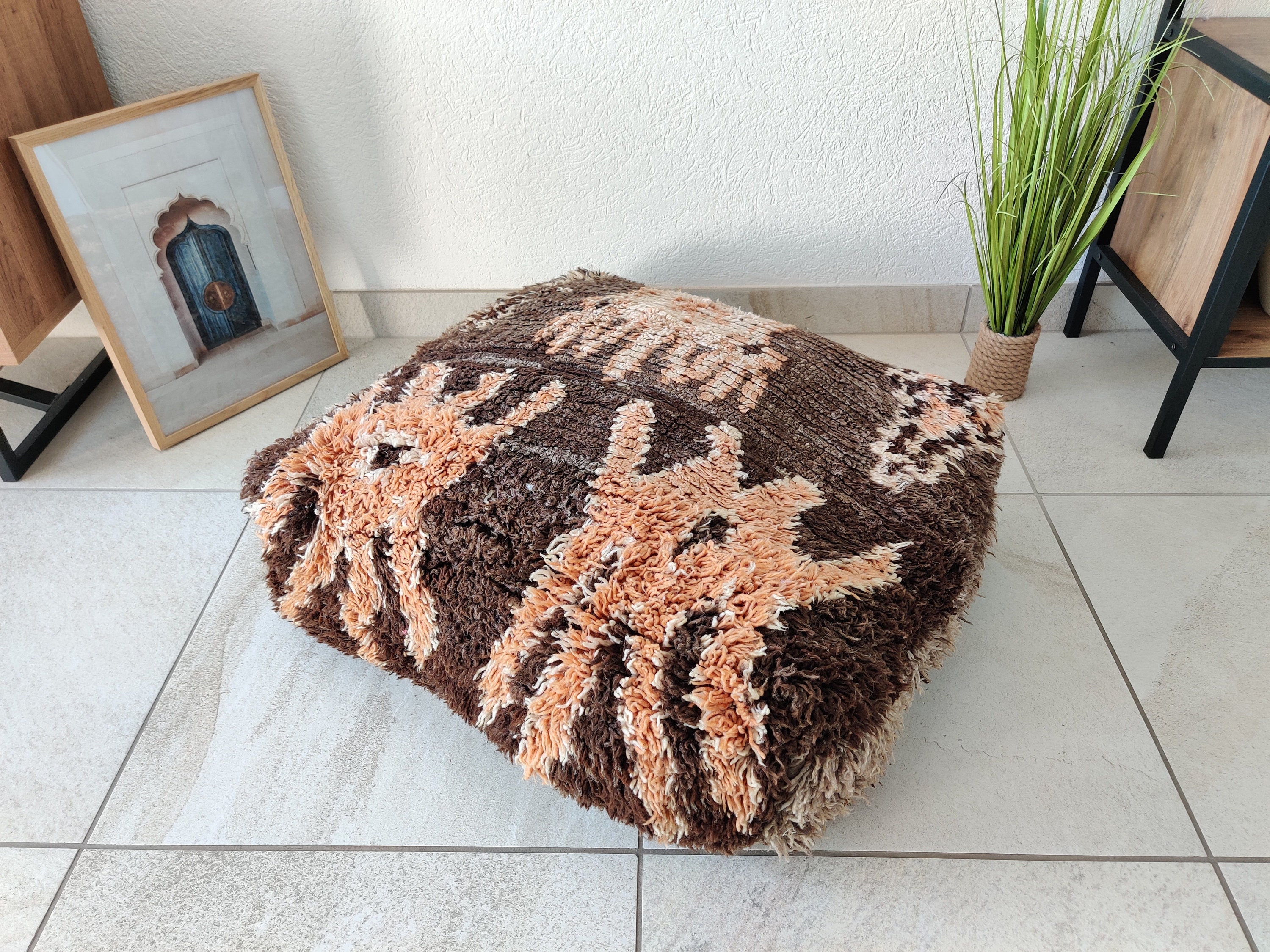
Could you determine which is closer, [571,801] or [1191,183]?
[571,801]

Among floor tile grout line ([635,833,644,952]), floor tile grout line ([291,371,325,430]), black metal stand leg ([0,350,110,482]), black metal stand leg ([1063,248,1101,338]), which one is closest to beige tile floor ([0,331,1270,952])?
floor tile grout line ([635,833,644,952])

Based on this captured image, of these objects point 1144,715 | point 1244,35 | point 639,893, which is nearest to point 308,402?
point 639,893

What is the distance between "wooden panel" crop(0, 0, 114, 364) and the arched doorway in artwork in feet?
0.56

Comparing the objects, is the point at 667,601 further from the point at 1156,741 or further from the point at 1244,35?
the point at 1244,35

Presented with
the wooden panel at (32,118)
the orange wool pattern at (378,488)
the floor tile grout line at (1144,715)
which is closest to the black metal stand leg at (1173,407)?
the floor tile grout line at (1144,715)

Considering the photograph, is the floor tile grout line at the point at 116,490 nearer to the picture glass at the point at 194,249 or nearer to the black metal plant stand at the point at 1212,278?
the picture glass at the point at 194,249

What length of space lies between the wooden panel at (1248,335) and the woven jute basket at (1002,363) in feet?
0.91

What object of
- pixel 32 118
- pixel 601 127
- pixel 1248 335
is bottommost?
pixel 1248 335

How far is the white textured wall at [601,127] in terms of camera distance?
1.50 meters

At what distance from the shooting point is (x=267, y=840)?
99 cm

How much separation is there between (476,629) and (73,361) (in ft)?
4.24

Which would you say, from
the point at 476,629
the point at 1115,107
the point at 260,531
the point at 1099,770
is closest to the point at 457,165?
the point at 260,531

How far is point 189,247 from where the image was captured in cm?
151

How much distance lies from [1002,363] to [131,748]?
143cm
